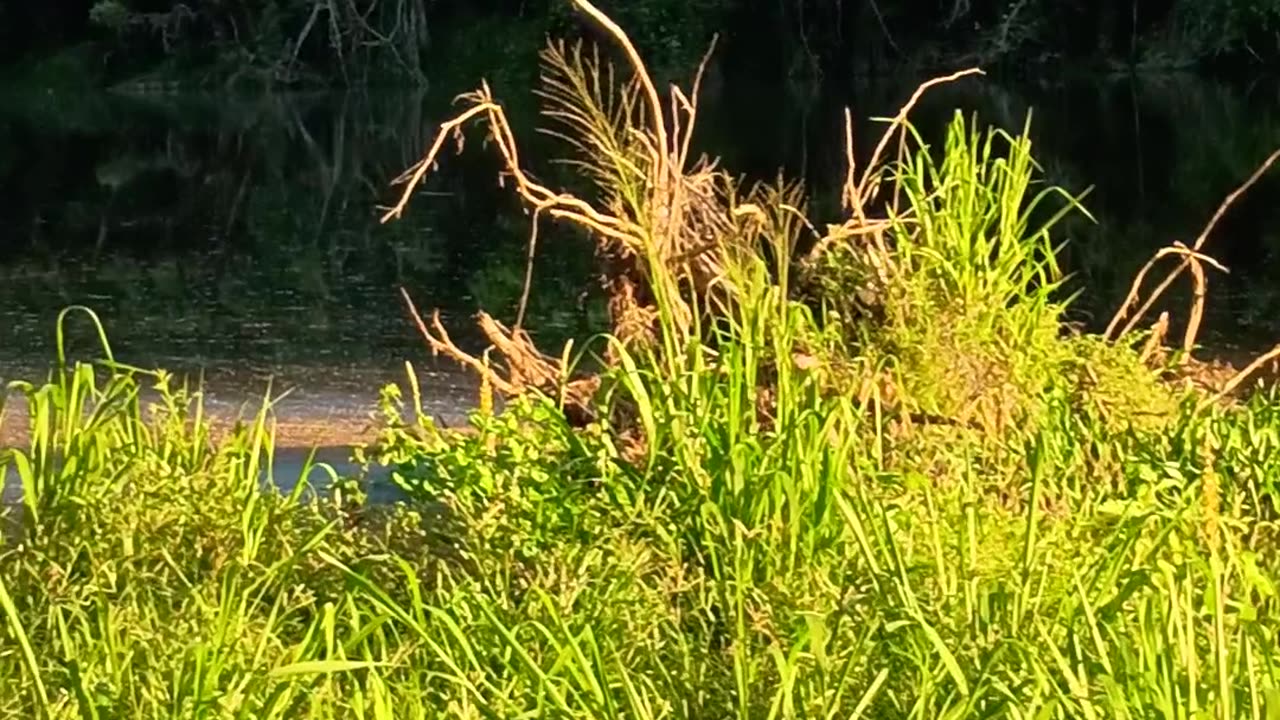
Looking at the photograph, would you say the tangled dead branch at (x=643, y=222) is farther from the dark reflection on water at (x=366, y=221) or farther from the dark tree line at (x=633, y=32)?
the dark tree line at (x=633, y=32)

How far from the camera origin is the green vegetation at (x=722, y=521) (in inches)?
113

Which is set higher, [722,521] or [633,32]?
[722,521]

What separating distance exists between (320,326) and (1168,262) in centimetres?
412

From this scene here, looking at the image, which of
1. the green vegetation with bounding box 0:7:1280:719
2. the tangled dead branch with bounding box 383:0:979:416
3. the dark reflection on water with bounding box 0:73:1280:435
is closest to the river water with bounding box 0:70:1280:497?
the dark reflection on water with bounding box 0:73:1280:435

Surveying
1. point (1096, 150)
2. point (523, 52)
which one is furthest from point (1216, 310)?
point (523, 52)

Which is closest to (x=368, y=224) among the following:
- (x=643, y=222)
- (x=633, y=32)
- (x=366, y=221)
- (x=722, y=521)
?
(x=366, y=221)

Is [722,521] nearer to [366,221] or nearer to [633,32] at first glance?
[366,221]

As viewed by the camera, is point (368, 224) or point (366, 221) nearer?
point (368, 224)

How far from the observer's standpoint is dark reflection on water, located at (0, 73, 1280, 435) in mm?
8266

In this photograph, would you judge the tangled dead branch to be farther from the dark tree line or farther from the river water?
the dark tree line

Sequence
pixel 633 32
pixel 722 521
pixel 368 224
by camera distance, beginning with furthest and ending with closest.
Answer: pixel 633 32 < pixel 368 224 < pixel 722 521

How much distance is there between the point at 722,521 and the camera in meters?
3.49

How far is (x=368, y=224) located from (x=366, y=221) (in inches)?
8.6

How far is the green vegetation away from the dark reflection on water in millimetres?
2349
